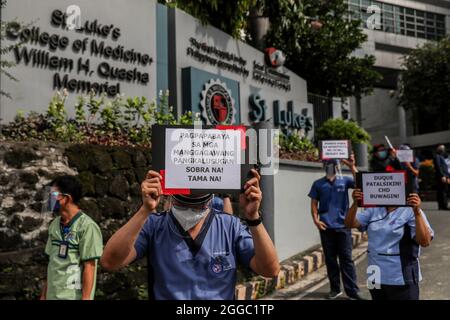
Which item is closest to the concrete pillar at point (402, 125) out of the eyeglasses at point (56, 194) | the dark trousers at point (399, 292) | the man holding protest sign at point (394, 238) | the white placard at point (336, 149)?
the white placard at point (336, 149)

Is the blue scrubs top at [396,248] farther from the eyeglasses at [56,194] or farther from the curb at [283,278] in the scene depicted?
the eyeglasses at [56,194]

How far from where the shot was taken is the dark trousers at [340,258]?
698 centimetres

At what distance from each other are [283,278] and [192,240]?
548cm

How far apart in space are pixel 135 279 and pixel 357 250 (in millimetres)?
5695

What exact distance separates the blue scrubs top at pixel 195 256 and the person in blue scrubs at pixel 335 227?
4690 millimetres

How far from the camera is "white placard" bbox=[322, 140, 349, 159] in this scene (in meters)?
7.62

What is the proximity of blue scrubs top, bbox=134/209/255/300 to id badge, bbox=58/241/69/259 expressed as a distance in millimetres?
1358

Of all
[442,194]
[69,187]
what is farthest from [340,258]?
[442,194]

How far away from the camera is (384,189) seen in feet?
14.3

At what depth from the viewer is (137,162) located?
22.3ft

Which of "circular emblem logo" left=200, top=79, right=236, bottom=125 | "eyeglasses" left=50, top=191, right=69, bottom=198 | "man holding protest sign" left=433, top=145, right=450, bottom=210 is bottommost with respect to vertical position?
"eyeglasses" left=50, top=191, right=69, bottom=198

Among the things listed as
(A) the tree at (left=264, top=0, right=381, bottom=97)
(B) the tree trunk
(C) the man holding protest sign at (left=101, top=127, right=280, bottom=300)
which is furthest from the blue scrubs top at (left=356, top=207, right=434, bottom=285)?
(A) the tree at (left=264, top=0, right=381, bottom=97)

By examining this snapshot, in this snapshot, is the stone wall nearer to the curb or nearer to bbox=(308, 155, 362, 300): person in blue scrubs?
the curb
